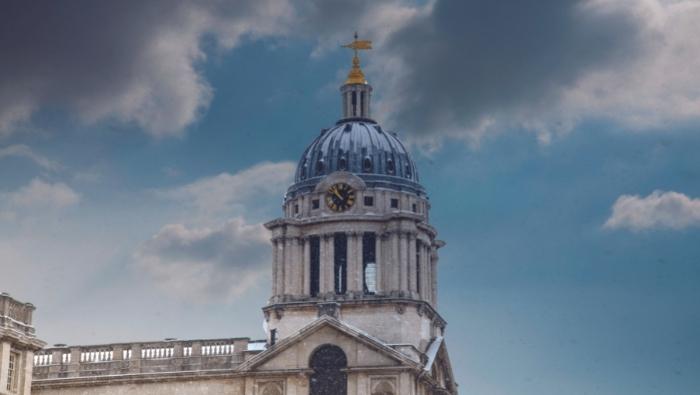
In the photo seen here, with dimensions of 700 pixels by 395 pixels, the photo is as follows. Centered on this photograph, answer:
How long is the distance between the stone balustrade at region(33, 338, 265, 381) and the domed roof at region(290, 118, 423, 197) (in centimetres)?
1391

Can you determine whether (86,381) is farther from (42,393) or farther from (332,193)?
(332,193)

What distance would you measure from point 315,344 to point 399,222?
36.5 feet

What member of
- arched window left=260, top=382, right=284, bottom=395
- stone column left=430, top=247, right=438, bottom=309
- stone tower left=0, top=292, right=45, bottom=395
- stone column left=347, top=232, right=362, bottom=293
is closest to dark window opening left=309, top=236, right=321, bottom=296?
stone column left=347, top=232, right=362, bottom=293

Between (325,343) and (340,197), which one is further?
(340,197)

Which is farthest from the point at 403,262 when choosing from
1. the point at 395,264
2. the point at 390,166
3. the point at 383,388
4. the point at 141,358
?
the point at 141,358

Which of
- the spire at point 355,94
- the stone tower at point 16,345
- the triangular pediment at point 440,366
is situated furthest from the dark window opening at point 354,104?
the stone tower at point 16,345

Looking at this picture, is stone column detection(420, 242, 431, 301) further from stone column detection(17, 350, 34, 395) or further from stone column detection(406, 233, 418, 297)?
stone column detection(17, 350, 34, 395)

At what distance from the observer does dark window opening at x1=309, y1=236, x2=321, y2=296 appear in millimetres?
105000

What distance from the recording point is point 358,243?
10438 centimetres

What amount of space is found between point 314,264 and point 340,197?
4.56 m

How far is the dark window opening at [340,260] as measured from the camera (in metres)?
105

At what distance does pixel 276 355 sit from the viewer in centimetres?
9750

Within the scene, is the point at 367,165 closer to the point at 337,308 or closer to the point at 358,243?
the point at 358,243

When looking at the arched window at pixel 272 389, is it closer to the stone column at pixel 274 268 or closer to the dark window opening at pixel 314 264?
the dark window opening at pixel 314 264
